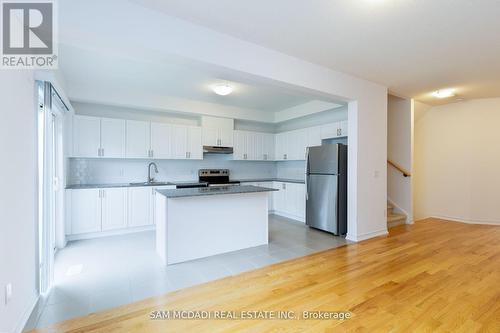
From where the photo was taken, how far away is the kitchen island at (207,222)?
10.1 feet

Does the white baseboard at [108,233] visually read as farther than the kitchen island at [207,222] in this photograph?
Yes

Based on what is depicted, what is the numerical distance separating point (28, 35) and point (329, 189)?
444 cm

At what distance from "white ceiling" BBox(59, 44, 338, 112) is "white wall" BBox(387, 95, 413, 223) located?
209 centimetres

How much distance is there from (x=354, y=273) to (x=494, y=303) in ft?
3.92

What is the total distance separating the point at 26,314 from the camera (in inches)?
75.5

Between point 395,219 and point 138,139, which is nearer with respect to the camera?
point 138,139

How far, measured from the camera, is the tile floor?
7.14ft

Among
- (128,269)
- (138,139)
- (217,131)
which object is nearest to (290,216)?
(217,131)

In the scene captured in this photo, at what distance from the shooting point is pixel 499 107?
507cm

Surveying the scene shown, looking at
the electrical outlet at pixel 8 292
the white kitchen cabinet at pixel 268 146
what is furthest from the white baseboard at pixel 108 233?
the white kitchen cabinet at pixel 268 146

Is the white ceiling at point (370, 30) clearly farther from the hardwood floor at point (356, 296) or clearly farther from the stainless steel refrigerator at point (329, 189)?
the hardwood floor at point (356, 296)

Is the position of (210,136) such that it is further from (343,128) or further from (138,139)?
(343,128)

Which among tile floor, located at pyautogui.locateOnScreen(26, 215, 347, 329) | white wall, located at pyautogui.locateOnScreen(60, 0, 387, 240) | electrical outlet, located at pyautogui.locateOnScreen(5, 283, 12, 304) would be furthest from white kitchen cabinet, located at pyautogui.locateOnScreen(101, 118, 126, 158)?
electrical outlet, located at pyautogui.locateOnScreen(5, 283, 12, 304)

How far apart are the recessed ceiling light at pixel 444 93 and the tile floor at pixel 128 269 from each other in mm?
3563
